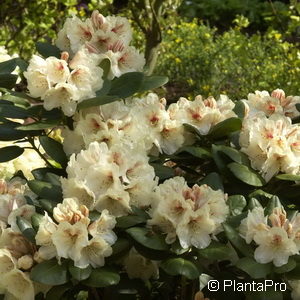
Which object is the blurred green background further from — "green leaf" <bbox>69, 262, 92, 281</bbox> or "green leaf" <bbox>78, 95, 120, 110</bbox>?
"green leaf" <bbox>69, 262, 92, 281</bbox>

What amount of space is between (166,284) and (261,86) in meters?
3.57

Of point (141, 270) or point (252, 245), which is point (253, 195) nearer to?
point (252, 245)

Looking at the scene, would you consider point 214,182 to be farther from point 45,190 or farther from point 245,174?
point 45,190

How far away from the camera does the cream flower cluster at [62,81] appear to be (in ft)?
5.97

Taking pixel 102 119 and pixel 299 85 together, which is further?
pixel 299 85

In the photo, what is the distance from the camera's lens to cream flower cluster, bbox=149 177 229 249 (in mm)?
1569

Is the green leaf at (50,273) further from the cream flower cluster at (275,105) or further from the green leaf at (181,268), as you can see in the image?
the cream flower cluster at (275,105)

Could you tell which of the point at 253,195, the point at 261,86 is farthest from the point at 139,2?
the point at 253,195

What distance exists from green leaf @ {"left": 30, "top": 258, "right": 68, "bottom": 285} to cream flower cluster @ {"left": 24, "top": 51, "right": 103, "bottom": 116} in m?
0.47

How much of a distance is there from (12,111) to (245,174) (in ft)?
2.05

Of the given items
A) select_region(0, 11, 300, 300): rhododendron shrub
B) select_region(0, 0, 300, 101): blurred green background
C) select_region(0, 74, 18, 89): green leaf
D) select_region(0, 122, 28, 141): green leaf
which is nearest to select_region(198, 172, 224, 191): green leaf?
select_region(0, 11, 300, 300): rhododendron shrub

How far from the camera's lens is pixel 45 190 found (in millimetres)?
1714

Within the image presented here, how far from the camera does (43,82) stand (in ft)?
6.05

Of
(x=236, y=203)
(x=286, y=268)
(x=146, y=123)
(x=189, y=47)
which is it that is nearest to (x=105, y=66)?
(x=146, y=123)
